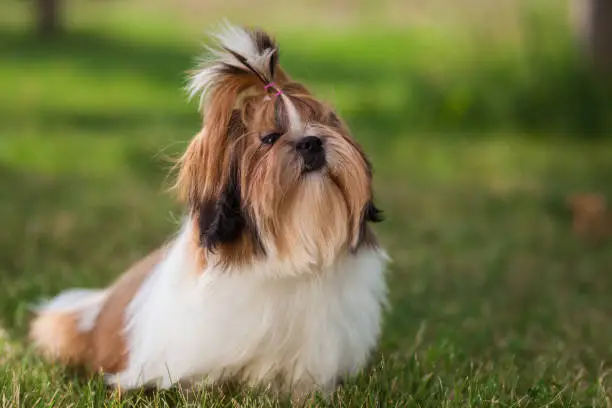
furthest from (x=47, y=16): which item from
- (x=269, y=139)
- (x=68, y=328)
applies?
(x=269, y=139)

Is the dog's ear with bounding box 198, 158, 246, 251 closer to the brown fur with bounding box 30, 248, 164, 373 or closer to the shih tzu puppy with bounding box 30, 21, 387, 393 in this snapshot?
the shih tzu puppy with bounding box 30, 21, 387, 393

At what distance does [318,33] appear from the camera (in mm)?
17344

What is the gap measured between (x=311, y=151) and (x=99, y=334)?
1421 mm

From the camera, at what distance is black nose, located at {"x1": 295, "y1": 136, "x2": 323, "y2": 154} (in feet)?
10.1

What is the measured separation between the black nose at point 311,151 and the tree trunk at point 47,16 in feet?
52.2

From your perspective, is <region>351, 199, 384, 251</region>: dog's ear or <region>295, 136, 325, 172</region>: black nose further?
<region>351, 199, 384, 251</region>: dog's ear

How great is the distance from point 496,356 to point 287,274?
1.78 meters

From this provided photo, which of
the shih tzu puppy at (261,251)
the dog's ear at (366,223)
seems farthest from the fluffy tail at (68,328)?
the dog's ear at (366,223)

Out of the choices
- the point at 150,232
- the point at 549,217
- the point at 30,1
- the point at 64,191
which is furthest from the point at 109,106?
the point at 30,1

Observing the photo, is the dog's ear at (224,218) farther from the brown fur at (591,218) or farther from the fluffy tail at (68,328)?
the brown fur at (591,218)

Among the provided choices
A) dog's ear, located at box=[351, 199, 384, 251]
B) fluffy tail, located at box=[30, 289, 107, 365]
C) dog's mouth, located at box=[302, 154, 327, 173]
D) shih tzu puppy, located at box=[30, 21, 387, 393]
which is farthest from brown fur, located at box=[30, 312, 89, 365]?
dog's mouth, located at box=[302, 154, 327, 173]

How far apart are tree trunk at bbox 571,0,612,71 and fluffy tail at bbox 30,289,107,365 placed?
7598 millimetres

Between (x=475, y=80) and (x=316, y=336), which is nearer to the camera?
(x=316, y=336)

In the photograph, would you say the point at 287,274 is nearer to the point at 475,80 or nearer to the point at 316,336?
the point at 316,336
